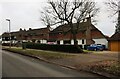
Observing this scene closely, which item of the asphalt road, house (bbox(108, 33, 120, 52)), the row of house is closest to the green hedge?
the row of house

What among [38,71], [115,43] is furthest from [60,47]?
[38,71]

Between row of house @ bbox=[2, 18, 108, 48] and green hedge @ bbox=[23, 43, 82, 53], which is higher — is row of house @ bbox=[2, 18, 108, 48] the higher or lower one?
the higher one

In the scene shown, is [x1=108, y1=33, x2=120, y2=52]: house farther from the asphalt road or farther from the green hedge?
the asphalt road

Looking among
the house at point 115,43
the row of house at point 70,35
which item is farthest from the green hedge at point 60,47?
the house at point 115,43

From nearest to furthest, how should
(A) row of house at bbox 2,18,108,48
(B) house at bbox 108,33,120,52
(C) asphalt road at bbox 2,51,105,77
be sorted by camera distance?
1. (C) asphalt road at bbox 2,51,105,77
2. (B) house at bbox 108,33,120,52
3. (A) row of house at bbox 2,18,108,48

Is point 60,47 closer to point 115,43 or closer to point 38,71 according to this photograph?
point 115,43

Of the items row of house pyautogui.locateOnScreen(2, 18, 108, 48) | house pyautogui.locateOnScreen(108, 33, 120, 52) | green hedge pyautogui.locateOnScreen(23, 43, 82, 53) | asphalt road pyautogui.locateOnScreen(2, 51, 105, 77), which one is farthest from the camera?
row of house pyautogui.locateOnScreen(2, 18, 108, 48)

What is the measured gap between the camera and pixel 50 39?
91500 millimetres

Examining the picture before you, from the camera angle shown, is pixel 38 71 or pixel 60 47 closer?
pixel 38 71

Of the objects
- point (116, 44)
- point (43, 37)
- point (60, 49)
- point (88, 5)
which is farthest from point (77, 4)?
point (43, 37)

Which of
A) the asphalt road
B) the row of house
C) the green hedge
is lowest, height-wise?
the asphalt road

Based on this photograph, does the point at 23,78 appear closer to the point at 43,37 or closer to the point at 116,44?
the point at 116,44

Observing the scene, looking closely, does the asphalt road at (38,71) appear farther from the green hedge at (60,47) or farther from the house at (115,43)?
the house at (115,43)

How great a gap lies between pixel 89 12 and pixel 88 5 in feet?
4.26
